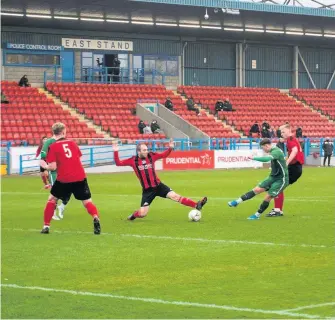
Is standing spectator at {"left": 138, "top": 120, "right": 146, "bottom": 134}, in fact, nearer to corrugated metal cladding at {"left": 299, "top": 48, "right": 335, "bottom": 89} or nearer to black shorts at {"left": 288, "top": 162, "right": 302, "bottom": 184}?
corrugated metal cladding at {"left": 299, "top": 48, "right": 335, "bottom": 89}

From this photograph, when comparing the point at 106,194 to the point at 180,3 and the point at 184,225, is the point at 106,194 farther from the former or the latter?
the point at 180,3

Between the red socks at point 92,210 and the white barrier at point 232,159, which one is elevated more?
the red socks at point 92,210

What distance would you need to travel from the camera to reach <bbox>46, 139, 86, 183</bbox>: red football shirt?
1609 cm

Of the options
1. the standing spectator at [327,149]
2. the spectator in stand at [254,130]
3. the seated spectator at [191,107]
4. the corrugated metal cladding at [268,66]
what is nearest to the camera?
the standing spectator at [327,149]

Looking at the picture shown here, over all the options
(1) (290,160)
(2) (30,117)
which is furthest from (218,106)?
(1) (290,160)

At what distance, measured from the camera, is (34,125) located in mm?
47344

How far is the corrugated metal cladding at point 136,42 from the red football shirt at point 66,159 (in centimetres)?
3908

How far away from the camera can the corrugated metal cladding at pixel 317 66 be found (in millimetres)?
68188

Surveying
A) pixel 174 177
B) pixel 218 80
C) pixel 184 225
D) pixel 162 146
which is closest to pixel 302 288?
pixel 184 225

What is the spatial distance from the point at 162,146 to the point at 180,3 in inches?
417

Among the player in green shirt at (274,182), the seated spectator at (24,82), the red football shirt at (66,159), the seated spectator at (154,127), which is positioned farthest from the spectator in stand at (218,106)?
the red football shirt at (66,159)

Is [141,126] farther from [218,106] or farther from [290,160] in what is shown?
[290,160]

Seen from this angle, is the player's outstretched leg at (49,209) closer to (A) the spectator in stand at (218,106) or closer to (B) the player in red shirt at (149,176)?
(B) the player in red shirt at (149,176)

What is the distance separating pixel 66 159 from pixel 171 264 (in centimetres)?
422
